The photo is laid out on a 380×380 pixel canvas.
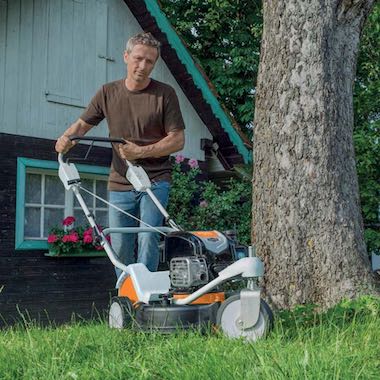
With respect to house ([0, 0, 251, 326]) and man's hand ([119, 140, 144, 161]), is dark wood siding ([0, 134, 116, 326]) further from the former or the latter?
man's hand ([119, 140, 144, 161])

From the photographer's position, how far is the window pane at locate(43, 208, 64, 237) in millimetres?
7781

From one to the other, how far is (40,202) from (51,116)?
0.96 meters

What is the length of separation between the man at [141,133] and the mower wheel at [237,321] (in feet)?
3.46

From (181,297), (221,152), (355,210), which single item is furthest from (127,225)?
(221,152)

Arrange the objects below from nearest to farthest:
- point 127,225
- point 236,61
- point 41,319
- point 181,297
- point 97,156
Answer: point 181,297 → point 127,225 → point 41,319 → point 97,156 → point 236,61

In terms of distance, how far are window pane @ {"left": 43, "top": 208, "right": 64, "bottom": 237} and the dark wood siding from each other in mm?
334

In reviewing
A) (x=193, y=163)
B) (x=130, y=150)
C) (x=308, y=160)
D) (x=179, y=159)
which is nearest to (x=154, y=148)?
(x=130, y=150)

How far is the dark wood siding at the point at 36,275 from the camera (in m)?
7.25

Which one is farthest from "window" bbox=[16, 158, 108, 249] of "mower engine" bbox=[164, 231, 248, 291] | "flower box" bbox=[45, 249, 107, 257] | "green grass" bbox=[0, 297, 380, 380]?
"mower engine" bbox=[164, 231, 248, 291]

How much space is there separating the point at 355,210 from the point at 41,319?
3973mm

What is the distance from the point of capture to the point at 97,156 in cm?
827

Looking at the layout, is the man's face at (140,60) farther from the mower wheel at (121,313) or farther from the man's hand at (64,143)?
the mower wheel at (121,313)

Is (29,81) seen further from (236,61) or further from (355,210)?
(236,61)

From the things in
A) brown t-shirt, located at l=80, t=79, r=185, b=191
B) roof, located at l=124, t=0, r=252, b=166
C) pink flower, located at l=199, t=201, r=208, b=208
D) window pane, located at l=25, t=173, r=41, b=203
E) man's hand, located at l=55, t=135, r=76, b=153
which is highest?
roof, located at l=124, t=0, r=252, b=166
